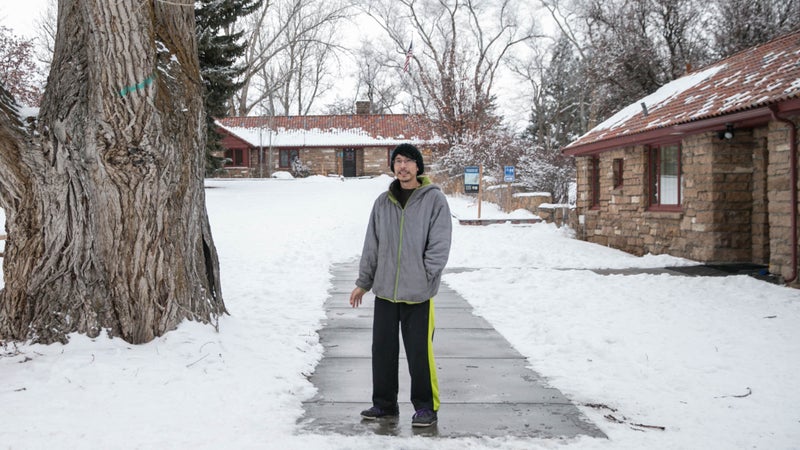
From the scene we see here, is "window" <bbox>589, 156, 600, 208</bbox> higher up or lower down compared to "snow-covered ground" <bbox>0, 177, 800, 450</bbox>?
higher up

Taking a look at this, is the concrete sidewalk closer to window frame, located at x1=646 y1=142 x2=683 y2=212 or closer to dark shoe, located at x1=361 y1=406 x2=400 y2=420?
dark shoe, located at x1=361 y1=406 x2=400 y2=420

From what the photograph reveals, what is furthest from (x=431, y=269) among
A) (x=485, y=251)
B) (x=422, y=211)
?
(x=485, y=251)

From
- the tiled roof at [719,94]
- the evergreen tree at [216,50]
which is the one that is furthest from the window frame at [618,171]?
the evergreen tree at [216,50]

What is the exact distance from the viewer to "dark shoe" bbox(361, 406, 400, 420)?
13.0ft

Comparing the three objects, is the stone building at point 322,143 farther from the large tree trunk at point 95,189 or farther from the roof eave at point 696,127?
the large tree trunk at point 95,189

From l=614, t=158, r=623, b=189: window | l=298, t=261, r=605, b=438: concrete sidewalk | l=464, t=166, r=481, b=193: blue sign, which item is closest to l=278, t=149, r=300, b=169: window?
l=464, t=166, r=481, b=193: blue sign

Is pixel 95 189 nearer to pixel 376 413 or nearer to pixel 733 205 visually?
pixel 376 413

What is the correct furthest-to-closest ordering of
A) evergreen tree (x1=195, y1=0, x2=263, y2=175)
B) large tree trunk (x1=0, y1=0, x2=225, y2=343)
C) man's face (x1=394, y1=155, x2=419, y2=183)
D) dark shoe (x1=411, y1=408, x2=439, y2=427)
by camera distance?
evergreen tree (x1=195, y1=0, x2=263, y2=175), large tree trunk (x1=0, y1=0, x2=225, y2=343), man's face (x1=394, y1=155, x2=419, y2=183), dark shoe (x1=411, y1=408, x2=439, y2=427)

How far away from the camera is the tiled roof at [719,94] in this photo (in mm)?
9633

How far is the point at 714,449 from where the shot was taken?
360 centimetres

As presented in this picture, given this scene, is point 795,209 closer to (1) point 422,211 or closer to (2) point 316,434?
(1) point 422,211

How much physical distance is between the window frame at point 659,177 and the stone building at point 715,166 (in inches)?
0.8

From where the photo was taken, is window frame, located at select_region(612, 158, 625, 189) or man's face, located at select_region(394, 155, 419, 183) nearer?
man's face, located at select_region(394, 155, 419, 183)

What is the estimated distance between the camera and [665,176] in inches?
503
